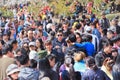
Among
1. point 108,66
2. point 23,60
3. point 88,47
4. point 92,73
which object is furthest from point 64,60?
point 92,73

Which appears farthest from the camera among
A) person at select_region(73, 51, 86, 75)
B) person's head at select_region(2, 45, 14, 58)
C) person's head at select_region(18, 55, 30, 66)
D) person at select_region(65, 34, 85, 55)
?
person at select_region(65, 34, 85, 55)

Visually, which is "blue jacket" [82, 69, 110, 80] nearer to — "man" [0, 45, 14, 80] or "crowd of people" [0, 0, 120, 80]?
"crowd of people" [0, 0, 120, 80]

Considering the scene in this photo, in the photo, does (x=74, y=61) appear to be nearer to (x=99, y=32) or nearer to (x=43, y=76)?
(x=43, y=76)

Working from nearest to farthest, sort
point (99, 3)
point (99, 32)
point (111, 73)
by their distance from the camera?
point (111, 73) → point (99, 32) → point (99, 3)

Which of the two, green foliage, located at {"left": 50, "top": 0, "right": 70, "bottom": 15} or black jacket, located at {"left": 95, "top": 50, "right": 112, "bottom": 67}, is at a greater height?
black jacket, located at {"left": 95, "top": 50, "right": 112, "bottom": 67}

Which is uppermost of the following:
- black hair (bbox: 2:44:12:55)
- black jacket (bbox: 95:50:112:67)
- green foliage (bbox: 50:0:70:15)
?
black hair (bbox: 2:44:12:55)

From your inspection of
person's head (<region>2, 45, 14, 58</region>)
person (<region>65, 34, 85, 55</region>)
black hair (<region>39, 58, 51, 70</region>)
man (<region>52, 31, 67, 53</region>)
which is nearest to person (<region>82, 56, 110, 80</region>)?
black hair (<region>39, 58, 51, 70</region>)

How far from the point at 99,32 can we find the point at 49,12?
12.1 metres

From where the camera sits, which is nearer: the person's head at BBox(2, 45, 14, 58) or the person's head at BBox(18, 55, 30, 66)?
the person's head at BBox(18, 55, 30, 66)

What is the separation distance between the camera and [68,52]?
9258 millimetres

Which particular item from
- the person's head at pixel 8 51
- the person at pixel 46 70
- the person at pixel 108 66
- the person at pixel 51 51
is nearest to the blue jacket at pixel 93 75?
the person at pixel 108 66

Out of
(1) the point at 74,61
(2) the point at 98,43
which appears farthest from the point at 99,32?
(1) the point at 74,61

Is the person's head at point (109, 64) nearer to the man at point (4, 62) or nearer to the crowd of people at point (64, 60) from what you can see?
the crowd of people at point (64, 60)

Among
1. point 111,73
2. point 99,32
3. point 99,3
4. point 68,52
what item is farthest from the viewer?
point 99,3
